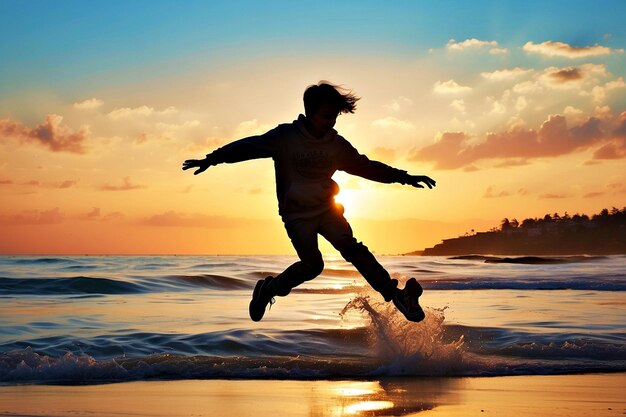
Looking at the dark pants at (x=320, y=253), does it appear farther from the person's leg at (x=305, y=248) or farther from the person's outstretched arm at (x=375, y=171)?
the person's outstretched arm at (x=375, y=171)

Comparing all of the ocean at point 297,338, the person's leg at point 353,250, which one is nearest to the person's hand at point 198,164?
the person's leg at point 353,250

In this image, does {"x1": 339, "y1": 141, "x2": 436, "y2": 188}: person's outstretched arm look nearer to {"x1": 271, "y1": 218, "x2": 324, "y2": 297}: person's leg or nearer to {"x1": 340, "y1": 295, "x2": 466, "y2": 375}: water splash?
{"x1": 271, "y1": 218, "x2": 324, "y2": 297}: person's leg

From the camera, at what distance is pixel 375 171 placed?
8320mm

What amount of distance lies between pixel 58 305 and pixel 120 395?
40.4ft

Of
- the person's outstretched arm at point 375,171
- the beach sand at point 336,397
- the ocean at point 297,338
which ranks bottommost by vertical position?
the beach sand at point 336,397

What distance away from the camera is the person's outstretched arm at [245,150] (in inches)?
303

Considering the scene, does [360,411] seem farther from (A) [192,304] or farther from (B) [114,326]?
(A) [192,304]

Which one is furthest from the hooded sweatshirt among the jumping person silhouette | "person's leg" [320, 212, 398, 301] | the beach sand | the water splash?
the water splash

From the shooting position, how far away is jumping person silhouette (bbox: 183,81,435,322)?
25.3ft

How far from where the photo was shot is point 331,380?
33.3ft

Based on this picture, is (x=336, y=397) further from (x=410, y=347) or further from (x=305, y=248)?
(x=410, y=347)

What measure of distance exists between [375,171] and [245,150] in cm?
134

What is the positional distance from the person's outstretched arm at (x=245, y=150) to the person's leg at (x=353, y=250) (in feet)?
2.75

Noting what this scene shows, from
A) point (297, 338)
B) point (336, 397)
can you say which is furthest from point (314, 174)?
point (297, 338)
